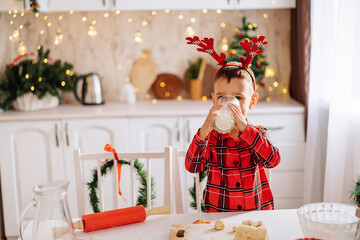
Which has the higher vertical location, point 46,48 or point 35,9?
point 35,9

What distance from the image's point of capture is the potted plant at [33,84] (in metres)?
2.74

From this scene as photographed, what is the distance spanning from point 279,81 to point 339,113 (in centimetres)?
101

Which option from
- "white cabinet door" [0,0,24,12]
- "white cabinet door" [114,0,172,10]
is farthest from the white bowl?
"white cabinet door" [0,0,24,12]

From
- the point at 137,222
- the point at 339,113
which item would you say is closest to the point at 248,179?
the point at 137,222

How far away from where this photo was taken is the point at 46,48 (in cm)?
302

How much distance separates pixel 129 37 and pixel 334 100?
1.52 metres

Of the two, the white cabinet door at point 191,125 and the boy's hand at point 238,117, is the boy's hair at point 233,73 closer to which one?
the boy's hand at point 238,117

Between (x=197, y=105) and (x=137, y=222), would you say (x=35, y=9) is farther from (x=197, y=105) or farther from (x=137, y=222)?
(x=137, y=222)

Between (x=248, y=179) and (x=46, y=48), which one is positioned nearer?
(x=248, y=179)

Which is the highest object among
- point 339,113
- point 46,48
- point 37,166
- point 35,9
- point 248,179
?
point 35,9

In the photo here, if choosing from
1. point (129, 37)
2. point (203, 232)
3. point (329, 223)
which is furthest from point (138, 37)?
point (329, 223)

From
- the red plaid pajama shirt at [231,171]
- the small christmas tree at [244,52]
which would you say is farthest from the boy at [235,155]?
the small christmas tree at [244,52]

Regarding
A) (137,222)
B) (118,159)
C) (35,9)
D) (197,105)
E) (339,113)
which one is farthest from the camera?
(197,105)

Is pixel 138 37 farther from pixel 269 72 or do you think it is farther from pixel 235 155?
pixel 235 155
